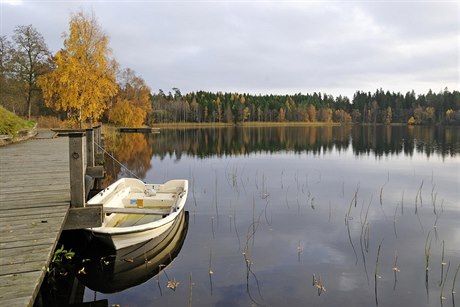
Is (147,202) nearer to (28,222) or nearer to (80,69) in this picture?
(28,222)

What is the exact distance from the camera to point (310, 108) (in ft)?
431

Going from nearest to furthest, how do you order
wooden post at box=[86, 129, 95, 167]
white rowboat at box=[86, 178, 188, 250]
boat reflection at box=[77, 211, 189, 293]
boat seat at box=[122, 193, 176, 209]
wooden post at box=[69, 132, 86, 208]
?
wooden post at box=[69, 132, 86, 208] → boat reflection at box=[77, 211, 189, 293] → white rowboat at box=[86, 178, 188, 250] → boat seat at box=[122, 193, 176, 209] → wooden post at box=[86, 129, 95, 167]

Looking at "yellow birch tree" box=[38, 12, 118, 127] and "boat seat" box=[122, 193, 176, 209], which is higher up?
"yellow birch tree" box=[38, 12, 118, 127]

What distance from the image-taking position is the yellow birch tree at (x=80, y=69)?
93.3ft

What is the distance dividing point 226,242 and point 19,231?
196 inches

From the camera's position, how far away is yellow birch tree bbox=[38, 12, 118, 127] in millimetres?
28438

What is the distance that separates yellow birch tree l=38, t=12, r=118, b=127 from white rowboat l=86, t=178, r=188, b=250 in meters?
20.5

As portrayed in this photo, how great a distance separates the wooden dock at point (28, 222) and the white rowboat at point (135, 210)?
90 centimetres

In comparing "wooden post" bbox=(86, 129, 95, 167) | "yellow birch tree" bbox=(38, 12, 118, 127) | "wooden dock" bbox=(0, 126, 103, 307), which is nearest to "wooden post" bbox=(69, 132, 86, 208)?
"wooden dock" bbox=(0, 126, 103, 307)

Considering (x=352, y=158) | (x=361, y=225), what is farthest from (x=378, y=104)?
(x=361, y=225)

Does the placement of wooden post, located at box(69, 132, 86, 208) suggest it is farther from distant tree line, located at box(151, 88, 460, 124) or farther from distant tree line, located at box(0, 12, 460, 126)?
distant tree line, located at box(151, 88, 460, 124)

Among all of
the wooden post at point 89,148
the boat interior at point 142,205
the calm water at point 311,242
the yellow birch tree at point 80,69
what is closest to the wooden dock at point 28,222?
the boat interior at point 142,205

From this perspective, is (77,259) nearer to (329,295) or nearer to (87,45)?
(329,295)

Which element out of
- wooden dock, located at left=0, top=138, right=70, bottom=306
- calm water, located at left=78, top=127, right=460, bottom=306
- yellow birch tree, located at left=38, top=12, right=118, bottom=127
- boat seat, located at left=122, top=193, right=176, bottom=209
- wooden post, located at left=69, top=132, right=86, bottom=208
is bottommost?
calm water, located at left=78, top=127, right=460, bottom=306
